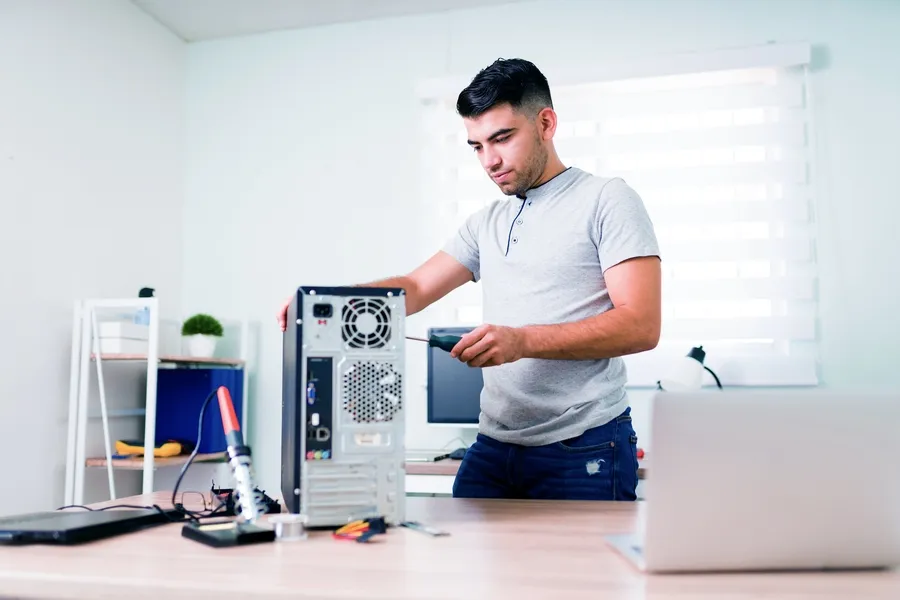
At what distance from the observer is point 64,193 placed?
2.79m

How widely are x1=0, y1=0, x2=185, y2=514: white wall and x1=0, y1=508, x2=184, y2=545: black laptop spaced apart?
1758 millimetres

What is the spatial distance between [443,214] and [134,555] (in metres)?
2.40

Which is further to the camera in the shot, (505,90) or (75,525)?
(505,90)

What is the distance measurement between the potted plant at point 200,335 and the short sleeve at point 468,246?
1644 millimetres

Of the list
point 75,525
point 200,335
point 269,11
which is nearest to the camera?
point 75,525

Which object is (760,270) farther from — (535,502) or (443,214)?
(535,502)

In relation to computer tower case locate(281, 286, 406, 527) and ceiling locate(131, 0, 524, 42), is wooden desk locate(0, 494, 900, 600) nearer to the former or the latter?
computer tower case locate(281, 286, 406, 527)

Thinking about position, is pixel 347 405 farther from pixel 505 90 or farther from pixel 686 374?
pixel 686 374

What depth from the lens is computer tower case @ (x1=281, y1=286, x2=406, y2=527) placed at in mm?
985

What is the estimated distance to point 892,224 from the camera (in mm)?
2773

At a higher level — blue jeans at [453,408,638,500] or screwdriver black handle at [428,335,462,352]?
screwdriver black handle at [428,335,462,352]

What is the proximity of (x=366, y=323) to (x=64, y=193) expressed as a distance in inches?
87.6

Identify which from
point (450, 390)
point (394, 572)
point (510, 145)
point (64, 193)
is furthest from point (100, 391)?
point (394, 572)

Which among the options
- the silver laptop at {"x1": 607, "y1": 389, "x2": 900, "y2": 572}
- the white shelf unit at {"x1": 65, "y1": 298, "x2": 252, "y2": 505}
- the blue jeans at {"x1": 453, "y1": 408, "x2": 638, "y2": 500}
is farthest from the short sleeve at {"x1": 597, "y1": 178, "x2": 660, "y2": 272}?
the white shelf unit at {"x1": 65, "y1": 298, "x2": 252, "y2": 505}
